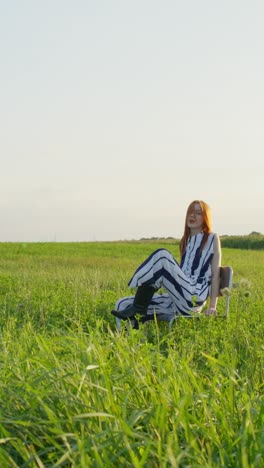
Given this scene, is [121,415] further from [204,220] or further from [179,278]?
[204,220]

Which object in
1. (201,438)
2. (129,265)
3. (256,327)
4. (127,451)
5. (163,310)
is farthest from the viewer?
(129,265)

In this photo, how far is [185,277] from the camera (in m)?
8.40

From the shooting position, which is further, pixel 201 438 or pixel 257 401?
pixel 257 401

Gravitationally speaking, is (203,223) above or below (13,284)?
above

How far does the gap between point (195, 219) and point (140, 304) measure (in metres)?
1.37

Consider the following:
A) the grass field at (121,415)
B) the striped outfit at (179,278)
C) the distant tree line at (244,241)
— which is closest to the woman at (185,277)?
the striped outfit at (179,278)

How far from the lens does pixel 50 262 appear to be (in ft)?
71.6

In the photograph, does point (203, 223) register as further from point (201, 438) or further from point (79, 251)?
point (79, 251)

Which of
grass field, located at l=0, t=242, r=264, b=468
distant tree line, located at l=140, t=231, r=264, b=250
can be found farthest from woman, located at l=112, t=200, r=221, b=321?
distant tree line, located at l=140, t=231, r=264, b=250

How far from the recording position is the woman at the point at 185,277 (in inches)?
325

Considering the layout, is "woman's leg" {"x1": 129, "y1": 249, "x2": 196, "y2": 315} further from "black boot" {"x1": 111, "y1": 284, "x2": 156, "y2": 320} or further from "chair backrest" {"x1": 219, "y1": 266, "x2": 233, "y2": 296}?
"chair backrest" {"x1": 219, "y1": 266, "x2": 233, "y2": 296}

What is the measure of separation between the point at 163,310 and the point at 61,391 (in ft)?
16.8

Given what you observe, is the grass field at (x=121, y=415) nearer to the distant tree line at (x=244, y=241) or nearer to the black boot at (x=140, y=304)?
the black boot at (x=140, y=304)

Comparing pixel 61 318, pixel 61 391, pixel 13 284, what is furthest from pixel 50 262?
→ pixel 61 391
